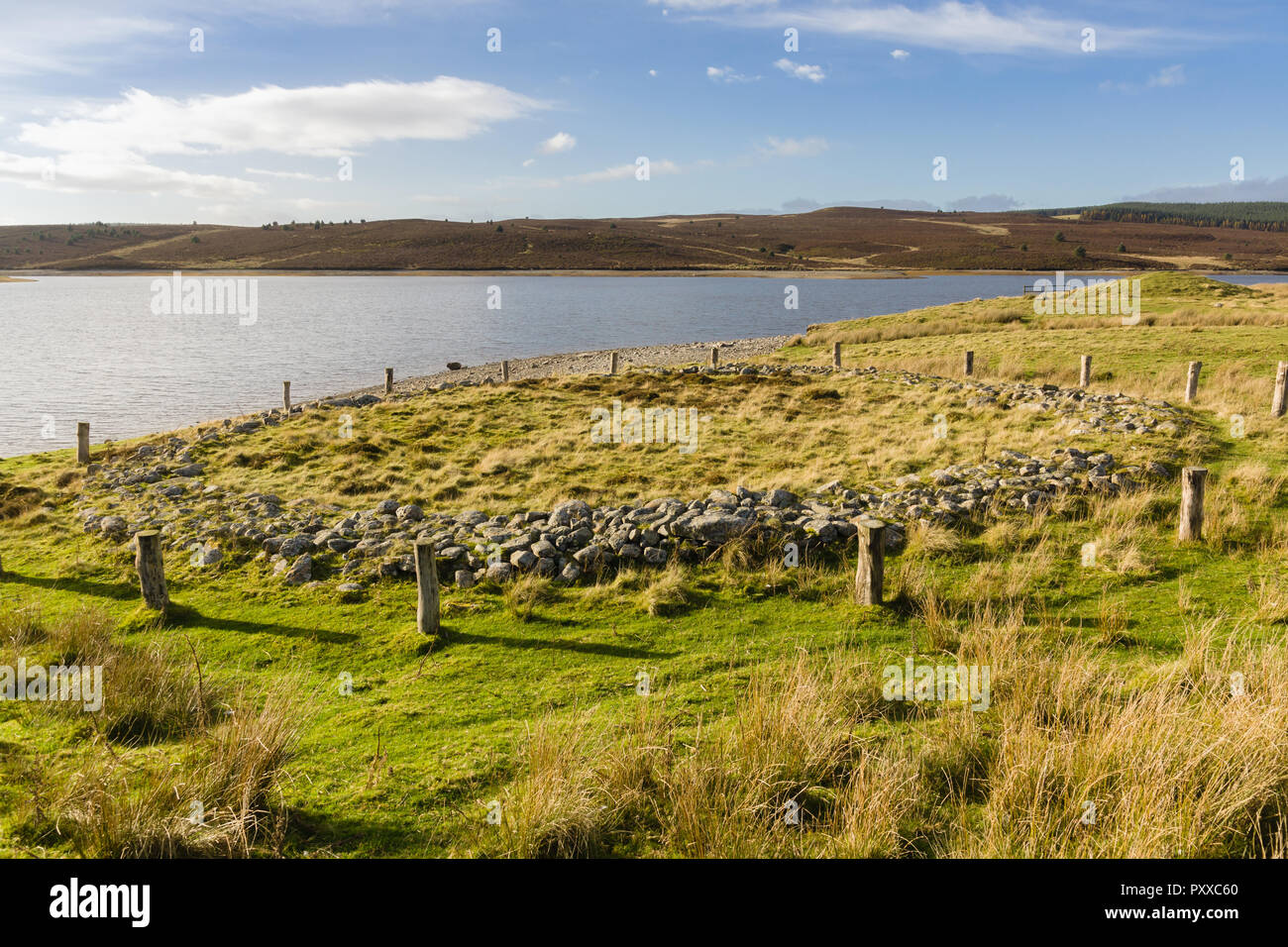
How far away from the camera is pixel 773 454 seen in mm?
19031

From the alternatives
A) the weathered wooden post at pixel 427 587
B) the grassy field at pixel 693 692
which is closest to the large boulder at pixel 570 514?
the grassy field at pixel 693 692

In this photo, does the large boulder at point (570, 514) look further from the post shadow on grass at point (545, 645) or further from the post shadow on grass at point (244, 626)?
the post shadow on grass at point (244, 626)

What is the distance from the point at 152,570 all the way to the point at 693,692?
27.0 feet

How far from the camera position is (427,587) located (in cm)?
945

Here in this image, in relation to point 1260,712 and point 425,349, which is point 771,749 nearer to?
point 1260,712

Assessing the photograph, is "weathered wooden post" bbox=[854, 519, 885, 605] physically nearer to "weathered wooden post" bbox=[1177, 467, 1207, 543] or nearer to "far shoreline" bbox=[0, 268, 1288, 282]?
"weathered wooden post" bbox=[1177, 467, 1207, 543]

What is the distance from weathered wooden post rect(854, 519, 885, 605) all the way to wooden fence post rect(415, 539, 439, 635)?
567 centimetres

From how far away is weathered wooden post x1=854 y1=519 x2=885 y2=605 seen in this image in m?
9.65

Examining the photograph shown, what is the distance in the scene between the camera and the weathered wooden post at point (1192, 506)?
38.1ft

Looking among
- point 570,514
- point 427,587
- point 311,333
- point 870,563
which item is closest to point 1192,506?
point 870,563

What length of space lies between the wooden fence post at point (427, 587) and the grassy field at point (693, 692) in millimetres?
225

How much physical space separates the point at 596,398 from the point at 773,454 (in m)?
11.4
